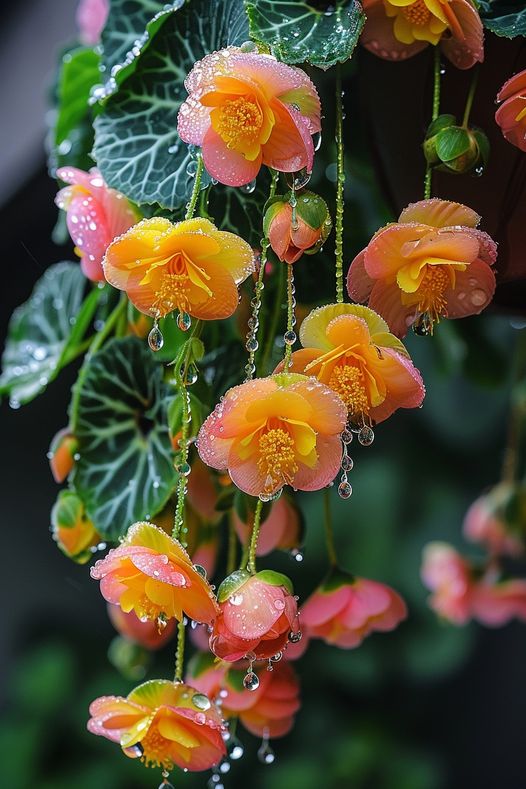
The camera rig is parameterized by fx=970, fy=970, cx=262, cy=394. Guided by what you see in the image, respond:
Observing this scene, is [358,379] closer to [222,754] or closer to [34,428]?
[222,754]

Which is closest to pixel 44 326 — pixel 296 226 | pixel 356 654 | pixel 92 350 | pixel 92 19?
pixel 92 350

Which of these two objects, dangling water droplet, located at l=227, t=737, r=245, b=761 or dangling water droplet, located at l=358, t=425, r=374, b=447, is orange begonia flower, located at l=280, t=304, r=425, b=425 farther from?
dangling water droplet, located at l=227, t=737, r=245, b=761

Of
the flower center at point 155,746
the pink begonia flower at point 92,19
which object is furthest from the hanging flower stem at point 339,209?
the pink begonia flower at point 92,19

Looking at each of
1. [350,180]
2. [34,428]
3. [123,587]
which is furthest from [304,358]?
[34,428]

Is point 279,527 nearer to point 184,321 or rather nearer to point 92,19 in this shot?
point 184,321

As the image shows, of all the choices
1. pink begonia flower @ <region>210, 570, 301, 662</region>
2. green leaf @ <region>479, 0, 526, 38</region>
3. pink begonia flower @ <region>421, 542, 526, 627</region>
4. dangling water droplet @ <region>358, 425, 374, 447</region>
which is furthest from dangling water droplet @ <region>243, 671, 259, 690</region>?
pink begonia flower @ <region>421, 542, 526, 627</region>

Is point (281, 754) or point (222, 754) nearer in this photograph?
point (222, 754)

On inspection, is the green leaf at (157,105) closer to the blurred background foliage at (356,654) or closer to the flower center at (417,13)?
the flower center at (417,13)
